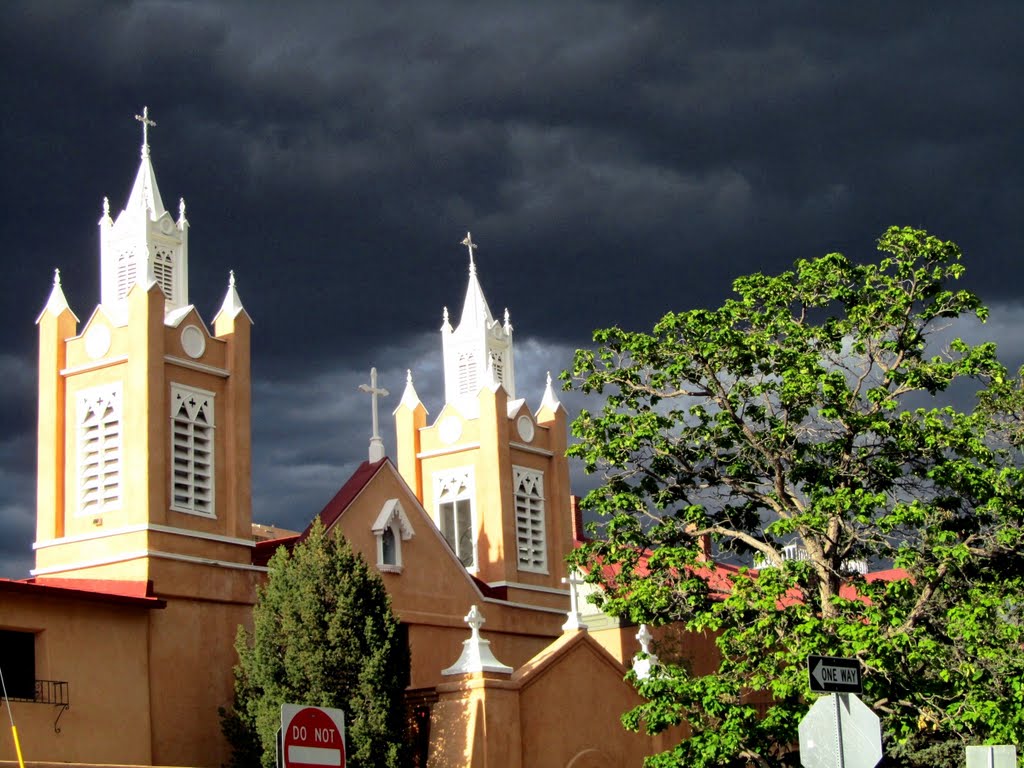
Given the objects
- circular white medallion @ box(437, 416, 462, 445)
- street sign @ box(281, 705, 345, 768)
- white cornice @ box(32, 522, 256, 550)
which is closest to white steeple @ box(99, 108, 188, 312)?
white cornice @ box(32, 522, 256, 550)

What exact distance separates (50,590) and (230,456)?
5.95 meters

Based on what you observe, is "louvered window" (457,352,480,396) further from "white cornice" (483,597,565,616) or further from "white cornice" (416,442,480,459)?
"white cornice" (483,597,565,616)

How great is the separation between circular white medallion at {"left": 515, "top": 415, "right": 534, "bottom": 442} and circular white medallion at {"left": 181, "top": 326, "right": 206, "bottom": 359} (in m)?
10.4

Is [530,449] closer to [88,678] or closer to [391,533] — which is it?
[391,533]

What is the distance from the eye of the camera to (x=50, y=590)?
23812 millimetres

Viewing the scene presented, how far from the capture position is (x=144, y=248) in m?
29.4

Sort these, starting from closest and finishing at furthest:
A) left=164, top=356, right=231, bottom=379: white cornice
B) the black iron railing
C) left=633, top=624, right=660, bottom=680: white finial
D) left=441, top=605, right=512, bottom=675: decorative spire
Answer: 1. the black iron railing
2. left=441, top=605, right=512, bottom=675: decorative spire
3. left=633, top=624, right=660, bottom=680: white finial
4. left=164, top=356, right=231, bottom=379: white cornice

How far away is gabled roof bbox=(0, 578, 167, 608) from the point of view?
23484 millimetres

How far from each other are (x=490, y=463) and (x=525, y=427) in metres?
1.94

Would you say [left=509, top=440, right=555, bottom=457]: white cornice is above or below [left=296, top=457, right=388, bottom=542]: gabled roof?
above

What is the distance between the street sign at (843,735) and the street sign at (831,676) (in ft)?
0.26

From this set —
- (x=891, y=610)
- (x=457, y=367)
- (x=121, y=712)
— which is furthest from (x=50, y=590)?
(x=457, y=367)

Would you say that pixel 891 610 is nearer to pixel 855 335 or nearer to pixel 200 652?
pixel 855 335

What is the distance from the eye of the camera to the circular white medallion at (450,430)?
3725 centimetres
